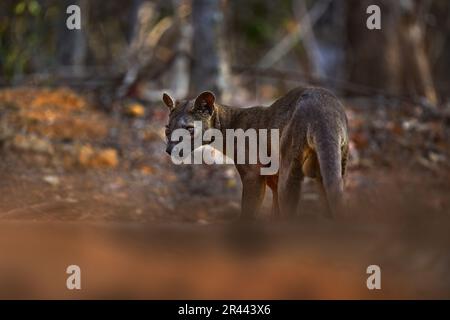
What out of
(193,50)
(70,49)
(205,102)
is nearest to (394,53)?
(193,50)

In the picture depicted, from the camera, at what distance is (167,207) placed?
8922mm

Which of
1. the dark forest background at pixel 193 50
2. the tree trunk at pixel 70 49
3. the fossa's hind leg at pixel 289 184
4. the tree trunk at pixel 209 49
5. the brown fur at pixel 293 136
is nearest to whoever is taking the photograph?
the brown fur at pixel 293 136

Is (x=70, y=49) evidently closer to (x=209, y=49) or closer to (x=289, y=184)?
(x=209, y=49)

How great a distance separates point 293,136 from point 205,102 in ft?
3.20

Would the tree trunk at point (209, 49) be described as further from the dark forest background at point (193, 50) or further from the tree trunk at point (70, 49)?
the tree trunk at point (70, 49)

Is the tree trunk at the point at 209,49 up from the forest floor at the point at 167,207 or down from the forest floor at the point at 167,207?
up

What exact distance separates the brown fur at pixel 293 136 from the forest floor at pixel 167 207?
0.87ft

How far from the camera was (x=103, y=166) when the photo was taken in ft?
32.8

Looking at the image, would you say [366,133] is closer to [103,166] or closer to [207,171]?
[207,171]

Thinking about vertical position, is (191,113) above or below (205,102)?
below

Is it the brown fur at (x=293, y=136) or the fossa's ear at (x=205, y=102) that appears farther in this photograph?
the fossa's ear at (x=205, y=102)

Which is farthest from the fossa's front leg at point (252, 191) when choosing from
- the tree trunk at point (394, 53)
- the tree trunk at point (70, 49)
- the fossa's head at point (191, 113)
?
the tree trunk at point (70, 49)

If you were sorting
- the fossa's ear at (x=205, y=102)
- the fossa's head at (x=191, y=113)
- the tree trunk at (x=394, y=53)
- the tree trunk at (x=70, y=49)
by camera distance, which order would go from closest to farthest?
1. the fossa's head at (x=191, y=113)
2. the fossa's ear at (x=205, y=102)
3. the tree trunk at (x=394, y=53)
4. the tree trunk at (x=70, y=49)

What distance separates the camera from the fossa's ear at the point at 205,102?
686 centimetres
